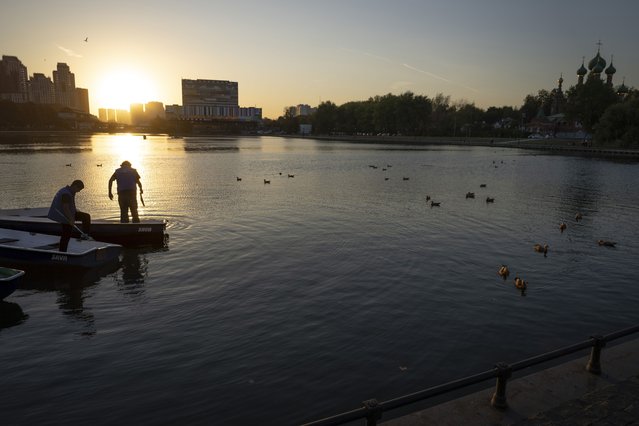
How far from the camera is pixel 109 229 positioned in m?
16.2

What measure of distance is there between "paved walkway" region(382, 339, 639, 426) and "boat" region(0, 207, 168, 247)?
13195 mm

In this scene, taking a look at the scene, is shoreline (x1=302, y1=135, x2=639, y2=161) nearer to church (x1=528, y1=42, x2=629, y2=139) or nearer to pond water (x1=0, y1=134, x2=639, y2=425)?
church (x1=528, y1=42, x2=629, y2=139)

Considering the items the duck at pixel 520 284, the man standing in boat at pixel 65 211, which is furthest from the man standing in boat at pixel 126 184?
the duck at pixel 520 284

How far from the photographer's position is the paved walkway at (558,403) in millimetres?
5727

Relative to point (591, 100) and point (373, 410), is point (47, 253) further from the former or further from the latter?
point (591, 100)

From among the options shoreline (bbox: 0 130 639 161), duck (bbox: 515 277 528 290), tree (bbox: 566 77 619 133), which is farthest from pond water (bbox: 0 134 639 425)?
tree (bbox: 566 77 619 133)

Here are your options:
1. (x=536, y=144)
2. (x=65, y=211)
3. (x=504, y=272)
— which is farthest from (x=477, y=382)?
(x=536, y=144)

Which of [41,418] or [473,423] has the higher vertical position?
[473,423]

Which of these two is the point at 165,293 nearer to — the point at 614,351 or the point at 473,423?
the point at 473,423

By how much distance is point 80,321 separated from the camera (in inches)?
400

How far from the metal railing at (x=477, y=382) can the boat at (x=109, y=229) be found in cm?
1304

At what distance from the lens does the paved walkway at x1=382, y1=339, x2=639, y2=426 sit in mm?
5727

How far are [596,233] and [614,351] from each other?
15743mm

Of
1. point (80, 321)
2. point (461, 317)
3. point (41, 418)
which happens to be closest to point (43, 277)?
point (80, 321)
